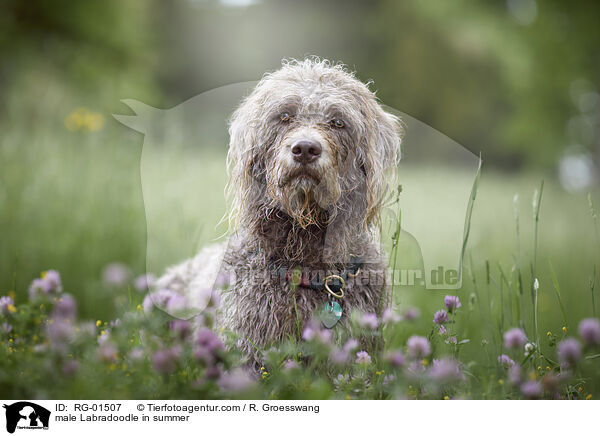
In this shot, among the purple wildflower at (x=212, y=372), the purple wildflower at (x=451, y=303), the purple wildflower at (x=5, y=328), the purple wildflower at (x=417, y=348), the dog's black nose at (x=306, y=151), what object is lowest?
the purple wildflower at (x=212, y=372)

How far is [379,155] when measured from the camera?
9.03 ft

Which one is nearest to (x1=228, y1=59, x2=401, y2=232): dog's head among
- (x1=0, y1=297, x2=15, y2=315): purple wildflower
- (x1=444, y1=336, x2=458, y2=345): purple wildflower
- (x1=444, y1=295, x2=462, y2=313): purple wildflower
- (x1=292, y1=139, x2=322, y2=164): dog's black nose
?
(x1=292, y1=139, x2=322, y2=164): dog's black nose

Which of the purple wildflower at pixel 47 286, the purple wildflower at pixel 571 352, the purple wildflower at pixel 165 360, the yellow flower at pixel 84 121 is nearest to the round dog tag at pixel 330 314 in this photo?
the purple wildflower at pixel 165 360

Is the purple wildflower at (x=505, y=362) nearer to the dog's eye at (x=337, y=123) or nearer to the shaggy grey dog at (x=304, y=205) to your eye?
the shaggy grey dog at (x=304, y=205)

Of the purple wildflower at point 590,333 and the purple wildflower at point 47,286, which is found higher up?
the purple wildflower at point 47,286

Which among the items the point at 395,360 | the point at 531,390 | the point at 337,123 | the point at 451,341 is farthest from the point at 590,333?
the point at 337,123

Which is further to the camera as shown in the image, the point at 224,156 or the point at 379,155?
the point at 224,156

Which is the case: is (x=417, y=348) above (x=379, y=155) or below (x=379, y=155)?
below

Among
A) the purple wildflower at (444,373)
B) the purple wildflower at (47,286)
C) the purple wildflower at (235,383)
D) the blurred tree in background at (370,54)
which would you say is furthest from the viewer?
the blurred tree in background at (370,54)

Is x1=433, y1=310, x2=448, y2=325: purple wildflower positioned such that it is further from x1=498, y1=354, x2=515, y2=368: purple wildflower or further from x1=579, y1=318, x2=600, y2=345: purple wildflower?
x1=579, y1=318, x2=600, y2=345: purple wildflower

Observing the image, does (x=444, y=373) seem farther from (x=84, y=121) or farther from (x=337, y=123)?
(x=84, y=121)

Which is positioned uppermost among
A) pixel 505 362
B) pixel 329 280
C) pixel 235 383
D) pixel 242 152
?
pixel 242 152

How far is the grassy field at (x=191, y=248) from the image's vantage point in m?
2.07
